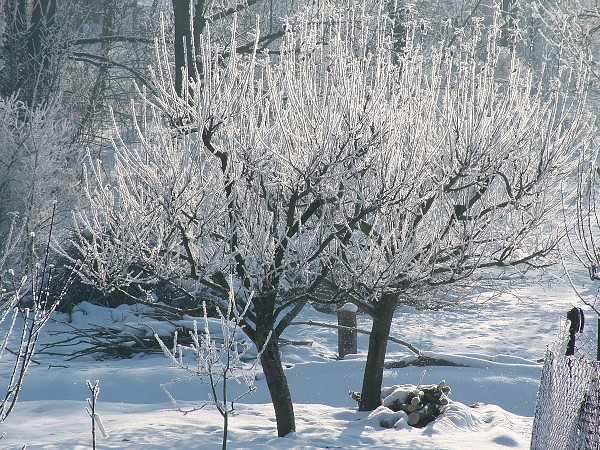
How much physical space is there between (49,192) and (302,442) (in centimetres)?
1044

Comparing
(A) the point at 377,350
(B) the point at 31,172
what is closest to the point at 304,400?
(A) the point at 377,350

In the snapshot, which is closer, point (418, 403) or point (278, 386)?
point (278, 386)

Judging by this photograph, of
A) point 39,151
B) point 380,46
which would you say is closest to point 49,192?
point 39,151

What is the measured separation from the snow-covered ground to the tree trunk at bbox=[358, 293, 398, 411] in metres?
0.18

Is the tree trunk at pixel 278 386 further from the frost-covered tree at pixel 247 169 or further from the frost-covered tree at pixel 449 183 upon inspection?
the frost-covered tree at pixel 449 183

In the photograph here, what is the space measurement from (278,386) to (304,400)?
8.83 ft

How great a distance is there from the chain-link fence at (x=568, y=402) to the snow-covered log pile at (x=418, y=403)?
281cm

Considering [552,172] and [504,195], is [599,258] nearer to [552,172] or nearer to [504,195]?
[552,172]

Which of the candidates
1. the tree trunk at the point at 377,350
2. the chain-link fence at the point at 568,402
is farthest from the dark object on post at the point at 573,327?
the tree trunk at the point at 377,350

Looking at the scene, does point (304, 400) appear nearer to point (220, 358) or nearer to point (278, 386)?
point (220, 358)

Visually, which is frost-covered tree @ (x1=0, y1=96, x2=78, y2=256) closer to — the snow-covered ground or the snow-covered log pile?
the snow-covered ground

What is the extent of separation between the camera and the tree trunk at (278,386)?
628 cm

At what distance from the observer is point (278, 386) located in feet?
20.8

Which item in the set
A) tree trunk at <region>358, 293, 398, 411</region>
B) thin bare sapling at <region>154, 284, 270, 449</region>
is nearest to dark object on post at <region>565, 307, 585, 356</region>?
thin bare sapling at <region>154, 284, 270, 449</region>
